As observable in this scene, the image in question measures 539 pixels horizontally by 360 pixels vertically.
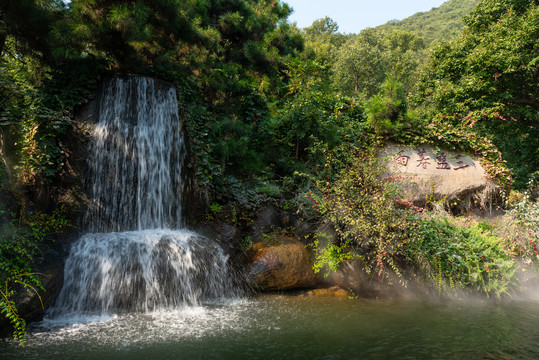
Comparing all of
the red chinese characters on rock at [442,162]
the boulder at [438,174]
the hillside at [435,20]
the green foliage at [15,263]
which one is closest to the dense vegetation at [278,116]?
the green foliage at [15,263]

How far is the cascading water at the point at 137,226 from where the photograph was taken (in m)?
4.75

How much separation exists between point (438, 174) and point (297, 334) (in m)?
7.41

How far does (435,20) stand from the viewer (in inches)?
2346

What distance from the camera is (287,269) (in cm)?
577

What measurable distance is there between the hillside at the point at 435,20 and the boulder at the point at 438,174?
46.9 metres

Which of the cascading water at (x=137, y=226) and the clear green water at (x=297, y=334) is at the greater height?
the cascading water at (x=137, y=226)

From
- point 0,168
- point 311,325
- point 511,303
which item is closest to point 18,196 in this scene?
point 0,168

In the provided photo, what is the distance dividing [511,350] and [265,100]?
826cm

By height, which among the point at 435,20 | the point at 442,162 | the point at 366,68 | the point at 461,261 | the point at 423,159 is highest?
the point at 435,20

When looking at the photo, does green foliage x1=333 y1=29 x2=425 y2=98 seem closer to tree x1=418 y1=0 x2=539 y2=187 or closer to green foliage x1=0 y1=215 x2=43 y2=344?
tree x1=418 y1=0 x2=539 y2=187

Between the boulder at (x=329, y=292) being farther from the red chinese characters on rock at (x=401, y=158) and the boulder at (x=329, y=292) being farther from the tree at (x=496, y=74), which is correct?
the tree at (x=496, y=74)

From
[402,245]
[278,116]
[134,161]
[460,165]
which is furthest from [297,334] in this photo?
[460,165]

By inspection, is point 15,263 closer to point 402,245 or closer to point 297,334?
point 297,334

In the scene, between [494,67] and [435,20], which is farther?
[435,20]
